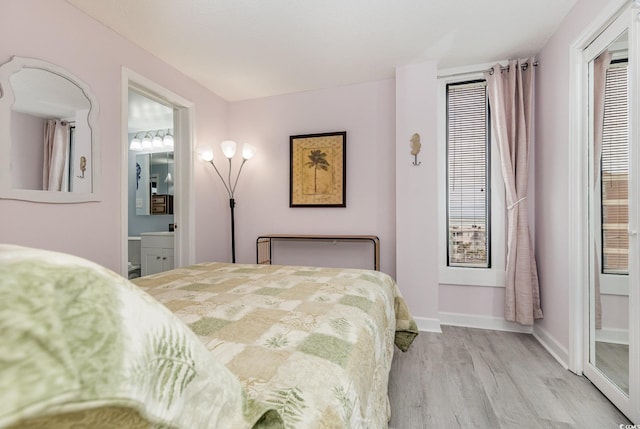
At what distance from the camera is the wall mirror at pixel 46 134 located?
5.54 feet

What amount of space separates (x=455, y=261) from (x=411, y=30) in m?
2.21

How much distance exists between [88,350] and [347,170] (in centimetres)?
310

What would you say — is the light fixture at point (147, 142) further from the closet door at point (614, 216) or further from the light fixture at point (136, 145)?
the closet door at point (614, 216)

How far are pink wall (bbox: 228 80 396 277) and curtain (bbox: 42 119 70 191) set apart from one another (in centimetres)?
149

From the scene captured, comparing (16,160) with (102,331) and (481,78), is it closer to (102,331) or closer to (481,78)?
(102,331)

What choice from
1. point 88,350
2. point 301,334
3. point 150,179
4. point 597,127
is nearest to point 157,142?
point 150,179

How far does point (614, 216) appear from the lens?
1.66 m

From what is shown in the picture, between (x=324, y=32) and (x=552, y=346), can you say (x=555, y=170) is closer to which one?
(x=552, y=346)

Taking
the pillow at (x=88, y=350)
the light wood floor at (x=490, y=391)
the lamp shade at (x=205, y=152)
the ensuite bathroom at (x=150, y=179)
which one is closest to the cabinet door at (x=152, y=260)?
the ensuite bathroom at (x=150, y=179)

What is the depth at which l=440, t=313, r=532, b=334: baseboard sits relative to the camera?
8.86 ft

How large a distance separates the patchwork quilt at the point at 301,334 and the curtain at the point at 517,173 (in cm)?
135

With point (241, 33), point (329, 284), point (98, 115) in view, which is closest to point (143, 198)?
point (98, 115)

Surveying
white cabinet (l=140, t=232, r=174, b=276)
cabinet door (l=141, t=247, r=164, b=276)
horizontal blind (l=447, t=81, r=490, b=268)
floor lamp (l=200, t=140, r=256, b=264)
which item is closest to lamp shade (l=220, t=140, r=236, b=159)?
floor lamp (l=200, t=140, r=256, b=264)

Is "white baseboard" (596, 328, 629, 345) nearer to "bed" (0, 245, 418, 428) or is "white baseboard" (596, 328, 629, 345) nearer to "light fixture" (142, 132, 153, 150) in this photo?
"bed" (0, 245, 418, 428)
